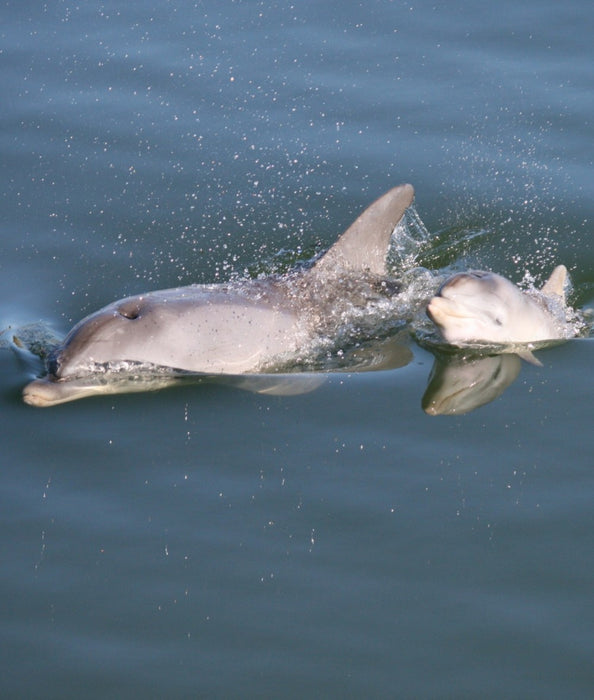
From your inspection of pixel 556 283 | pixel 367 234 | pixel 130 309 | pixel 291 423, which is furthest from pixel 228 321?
pixel 556 283

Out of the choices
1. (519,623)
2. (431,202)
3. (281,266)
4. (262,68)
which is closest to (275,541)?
(519,623)

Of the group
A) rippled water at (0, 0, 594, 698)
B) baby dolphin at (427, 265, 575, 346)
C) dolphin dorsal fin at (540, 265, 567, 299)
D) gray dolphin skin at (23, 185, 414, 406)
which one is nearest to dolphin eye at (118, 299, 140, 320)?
gray dolphin skin at (23, 185, 414, 406)

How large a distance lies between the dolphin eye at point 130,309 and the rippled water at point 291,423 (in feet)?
1.98

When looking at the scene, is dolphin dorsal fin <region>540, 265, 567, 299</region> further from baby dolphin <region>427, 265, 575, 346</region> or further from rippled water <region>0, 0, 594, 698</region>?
baby dolphin <region>427, 265, 575, 346</region>

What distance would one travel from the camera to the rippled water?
5602 mm

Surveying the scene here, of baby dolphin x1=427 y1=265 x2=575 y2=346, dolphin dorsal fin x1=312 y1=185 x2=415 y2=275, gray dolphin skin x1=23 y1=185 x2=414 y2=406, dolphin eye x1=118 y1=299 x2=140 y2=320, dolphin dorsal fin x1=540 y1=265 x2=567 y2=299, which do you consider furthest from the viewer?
dolphin dorsal fin x1=540 y1=265 x2=567 y2=299

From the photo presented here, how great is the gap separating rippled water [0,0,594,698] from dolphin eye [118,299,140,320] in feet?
1.98

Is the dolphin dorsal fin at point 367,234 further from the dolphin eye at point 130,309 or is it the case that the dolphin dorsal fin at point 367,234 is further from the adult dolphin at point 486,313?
the dolphin eye at point 130,309

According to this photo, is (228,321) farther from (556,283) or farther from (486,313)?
(556,283)

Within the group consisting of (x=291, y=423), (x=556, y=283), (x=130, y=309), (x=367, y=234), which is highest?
(x=367, y=234)

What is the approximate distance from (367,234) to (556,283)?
168 centimetres

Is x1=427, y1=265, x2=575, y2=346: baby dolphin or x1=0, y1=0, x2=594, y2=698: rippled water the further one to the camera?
x1=427, y1=265, x2=575, y2=346: baby dolphin

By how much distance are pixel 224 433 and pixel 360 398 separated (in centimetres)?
Result: 96

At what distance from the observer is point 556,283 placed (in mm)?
9727
